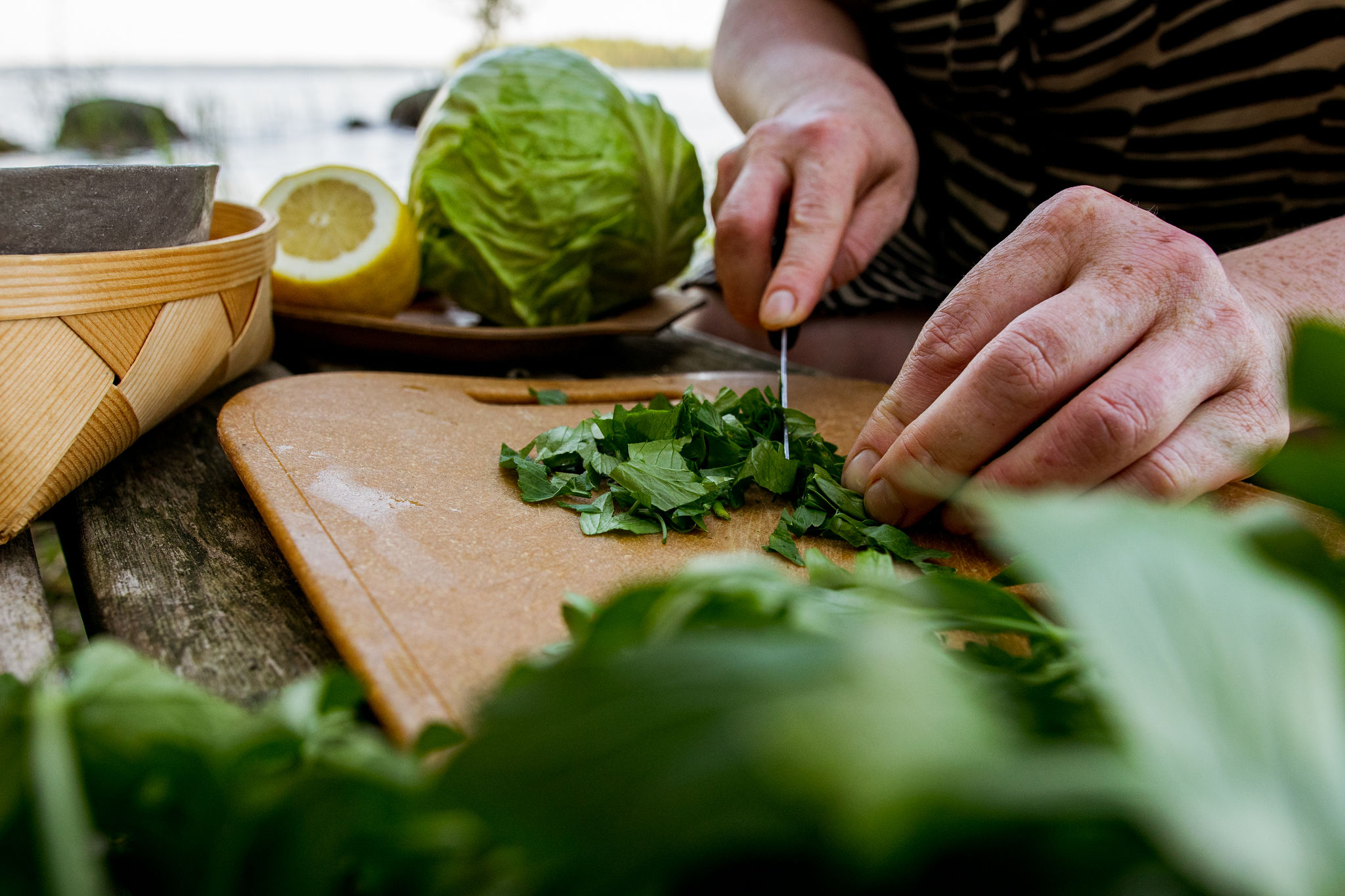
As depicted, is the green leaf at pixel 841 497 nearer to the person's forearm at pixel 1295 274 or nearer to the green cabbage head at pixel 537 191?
the person's forearm at pixel 1295 274

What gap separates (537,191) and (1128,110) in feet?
3.72

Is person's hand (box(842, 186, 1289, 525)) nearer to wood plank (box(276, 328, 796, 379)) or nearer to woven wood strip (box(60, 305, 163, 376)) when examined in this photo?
wood plank (box(276, 328, 796, 379))

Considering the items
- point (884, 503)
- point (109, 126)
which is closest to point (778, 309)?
point (884, 503)

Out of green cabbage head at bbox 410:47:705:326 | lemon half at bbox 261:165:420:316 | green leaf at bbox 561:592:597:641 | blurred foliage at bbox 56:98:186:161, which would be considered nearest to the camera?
green leaf at bbox 561:592:597:641

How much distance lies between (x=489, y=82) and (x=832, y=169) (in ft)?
2.55

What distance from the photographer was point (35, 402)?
0.82m

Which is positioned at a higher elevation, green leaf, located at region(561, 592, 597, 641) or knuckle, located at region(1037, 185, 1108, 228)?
knuckle, located at region(1037, 185, 1108, 228)

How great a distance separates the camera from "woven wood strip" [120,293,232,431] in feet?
3.13

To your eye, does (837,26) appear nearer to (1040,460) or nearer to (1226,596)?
(1040,460)

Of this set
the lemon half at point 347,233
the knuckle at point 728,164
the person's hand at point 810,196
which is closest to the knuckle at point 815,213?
the person's hand at point 810,196

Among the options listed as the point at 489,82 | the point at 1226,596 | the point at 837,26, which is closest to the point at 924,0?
the point at 837,26

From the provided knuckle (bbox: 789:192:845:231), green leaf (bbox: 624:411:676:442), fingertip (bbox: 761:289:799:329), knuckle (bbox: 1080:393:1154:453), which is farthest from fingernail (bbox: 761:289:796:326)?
knuckle (bbox: 1080:393:1154:453)

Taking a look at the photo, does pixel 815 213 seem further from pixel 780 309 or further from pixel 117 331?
pixel 117 331

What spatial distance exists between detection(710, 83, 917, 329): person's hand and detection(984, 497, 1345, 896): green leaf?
1.05m
